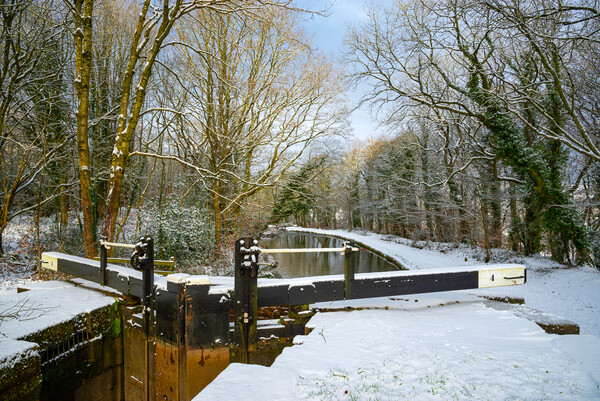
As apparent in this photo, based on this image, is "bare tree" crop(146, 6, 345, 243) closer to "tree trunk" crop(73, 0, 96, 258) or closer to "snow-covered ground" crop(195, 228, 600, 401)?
"tree trunk" crop(73, 0, 96, 258)

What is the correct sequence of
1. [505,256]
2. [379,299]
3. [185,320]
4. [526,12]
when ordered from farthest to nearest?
[505,256], [526,12], [379,299], [185,320]

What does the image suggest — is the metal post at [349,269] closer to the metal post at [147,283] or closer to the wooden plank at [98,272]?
the metal post at [147,283]

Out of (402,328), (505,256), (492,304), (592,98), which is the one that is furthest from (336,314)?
(505,256)

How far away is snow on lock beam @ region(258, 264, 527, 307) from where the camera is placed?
4.18m

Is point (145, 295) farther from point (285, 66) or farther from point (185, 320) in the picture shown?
point (285, 66)

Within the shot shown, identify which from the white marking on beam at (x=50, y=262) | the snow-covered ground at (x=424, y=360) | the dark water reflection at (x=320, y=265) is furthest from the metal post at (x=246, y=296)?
the dark water reflection at (x=320, y=265)

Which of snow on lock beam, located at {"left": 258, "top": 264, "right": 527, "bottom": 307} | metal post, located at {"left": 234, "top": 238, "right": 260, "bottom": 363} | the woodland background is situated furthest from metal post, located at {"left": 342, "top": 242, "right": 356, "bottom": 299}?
the woodland background

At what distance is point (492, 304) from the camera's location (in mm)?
4906

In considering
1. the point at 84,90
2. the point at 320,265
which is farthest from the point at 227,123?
the point at 320,265

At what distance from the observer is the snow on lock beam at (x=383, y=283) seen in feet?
13.7

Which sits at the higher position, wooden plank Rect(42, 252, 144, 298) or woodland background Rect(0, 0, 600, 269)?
woodland background Rect(0, 0, 600, 269)

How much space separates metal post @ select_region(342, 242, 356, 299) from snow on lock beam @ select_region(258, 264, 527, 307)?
5 cm

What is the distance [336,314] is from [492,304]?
8.72ft

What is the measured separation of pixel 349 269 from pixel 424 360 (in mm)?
1472
